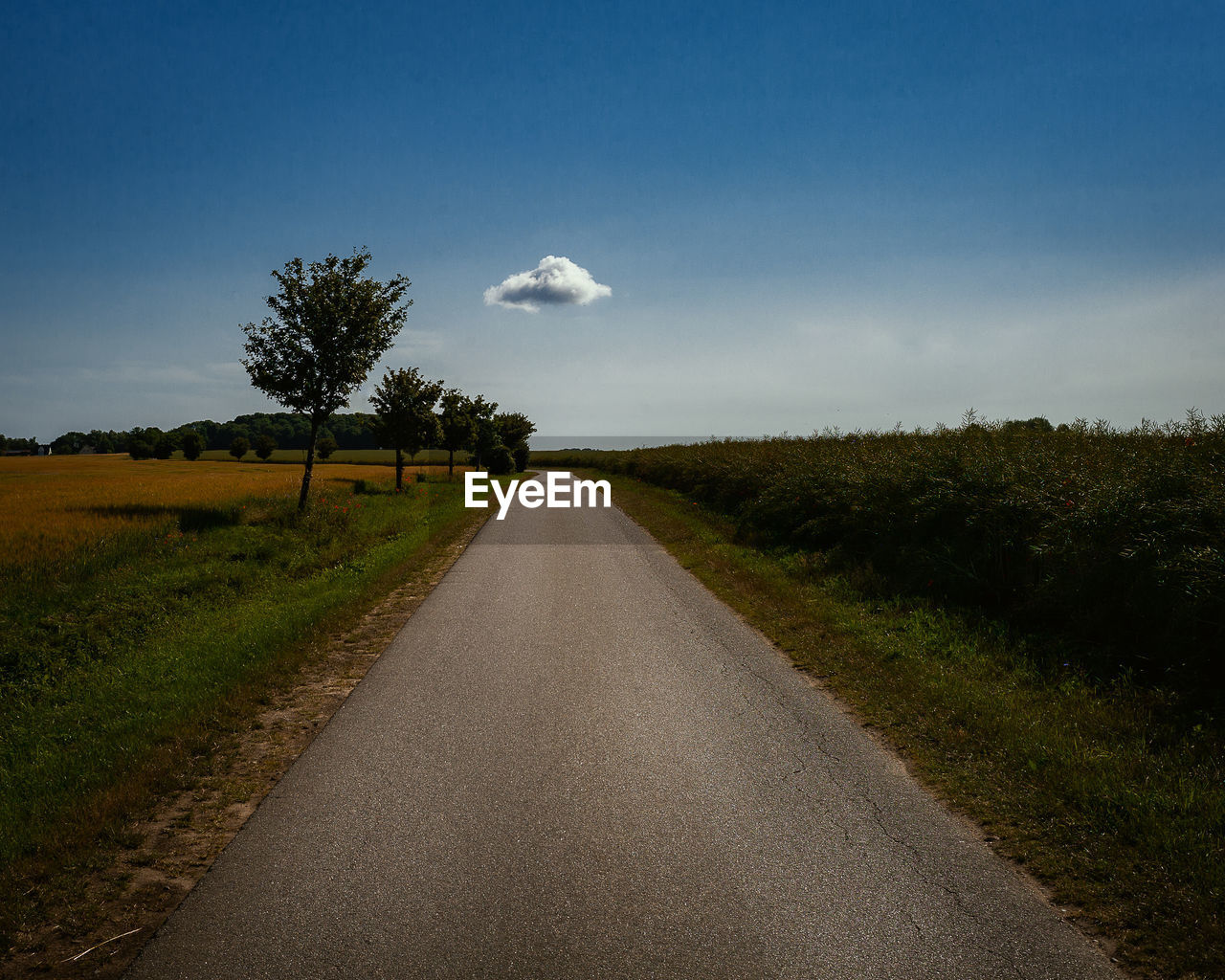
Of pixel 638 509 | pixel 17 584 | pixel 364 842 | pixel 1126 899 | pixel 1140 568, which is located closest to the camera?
pixel 1126 899

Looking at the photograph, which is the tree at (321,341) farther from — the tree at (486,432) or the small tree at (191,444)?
the small tree at (191,444)

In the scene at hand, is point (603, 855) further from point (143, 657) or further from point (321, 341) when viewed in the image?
point (321, 341)

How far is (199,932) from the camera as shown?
10.2 ft

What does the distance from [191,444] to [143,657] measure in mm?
78621

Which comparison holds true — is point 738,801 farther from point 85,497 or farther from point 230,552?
point 85,497

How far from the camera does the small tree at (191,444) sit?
248 ft

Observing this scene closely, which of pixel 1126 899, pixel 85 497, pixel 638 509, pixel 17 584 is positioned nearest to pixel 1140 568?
pixel 1126 899

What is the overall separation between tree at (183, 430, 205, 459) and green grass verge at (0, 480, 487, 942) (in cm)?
6857

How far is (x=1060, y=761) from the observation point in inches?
191

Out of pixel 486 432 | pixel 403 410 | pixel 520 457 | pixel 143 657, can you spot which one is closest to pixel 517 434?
pixel 520 457

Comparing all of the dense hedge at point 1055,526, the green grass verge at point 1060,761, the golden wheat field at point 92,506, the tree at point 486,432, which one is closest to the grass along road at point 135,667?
the golden wheat field at point 92,506

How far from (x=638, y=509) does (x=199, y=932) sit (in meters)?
23.4

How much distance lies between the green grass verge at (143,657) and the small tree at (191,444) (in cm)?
6857

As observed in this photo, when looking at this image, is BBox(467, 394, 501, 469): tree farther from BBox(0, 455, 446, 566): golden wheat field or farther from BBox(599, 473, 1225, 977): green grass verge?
BBox(599, 473, 1225, 977): green grass verge
